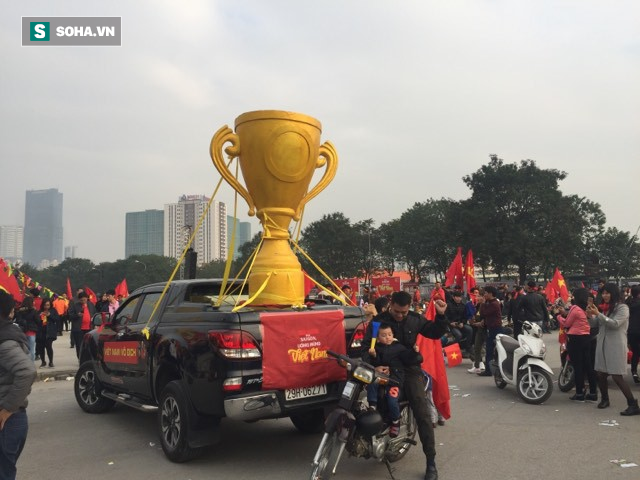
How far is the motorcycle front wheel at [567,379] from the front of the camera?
8164mm

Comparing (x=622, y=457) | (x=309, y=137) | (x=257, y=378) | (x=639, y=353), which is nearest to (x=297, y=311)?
(x=257, y=378)

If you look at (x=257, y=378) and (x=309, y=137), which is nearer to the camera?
(x=257, y=378)

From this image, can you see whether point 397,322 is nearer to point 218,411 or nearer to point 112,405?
point 218,411

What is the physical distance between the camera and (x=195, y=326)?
16.3ft

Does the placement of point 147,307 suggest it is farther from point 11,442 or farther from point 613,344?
point 613,344

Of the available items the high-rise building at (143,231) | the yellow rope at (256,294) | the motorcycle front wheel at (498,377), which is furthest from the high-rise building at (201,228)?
the yellow rope at (256,294)

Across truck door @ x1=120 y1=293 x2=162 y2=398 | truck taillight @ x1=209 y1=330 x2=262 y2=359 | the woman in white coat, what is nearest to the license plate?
truck taillight @ x1=209 y1=330 x2=262 y2=359

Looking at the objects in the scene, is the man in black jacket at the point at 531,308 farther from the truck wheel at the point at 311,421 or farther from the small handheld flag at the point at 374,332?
the small handheld flag at the point at 374,332

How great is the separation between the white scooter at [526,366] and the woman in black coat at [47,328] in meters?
9.14

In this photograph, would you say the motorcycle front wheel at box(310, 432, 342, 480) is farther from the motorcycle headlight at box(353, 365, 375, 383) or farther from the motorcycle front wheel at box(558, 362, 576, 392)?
the motorcycle front wheel at box(558, 362, 576, 392)

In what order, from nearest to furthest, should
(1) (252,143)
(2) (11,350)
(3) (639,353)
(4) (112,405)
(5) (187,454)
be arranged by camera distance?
1. (2) (11,350)
2. (5) (187,454)
3. (1) (252,143)
4. (4) (112,405)
5. (3) (639,353)

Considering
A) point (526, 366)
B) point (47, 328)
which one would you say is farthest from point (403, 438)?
point (47, 328)

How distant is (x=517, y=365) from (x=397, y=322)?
4.08 m

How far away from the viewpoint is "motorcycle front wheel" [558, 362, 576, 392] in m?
8.16
